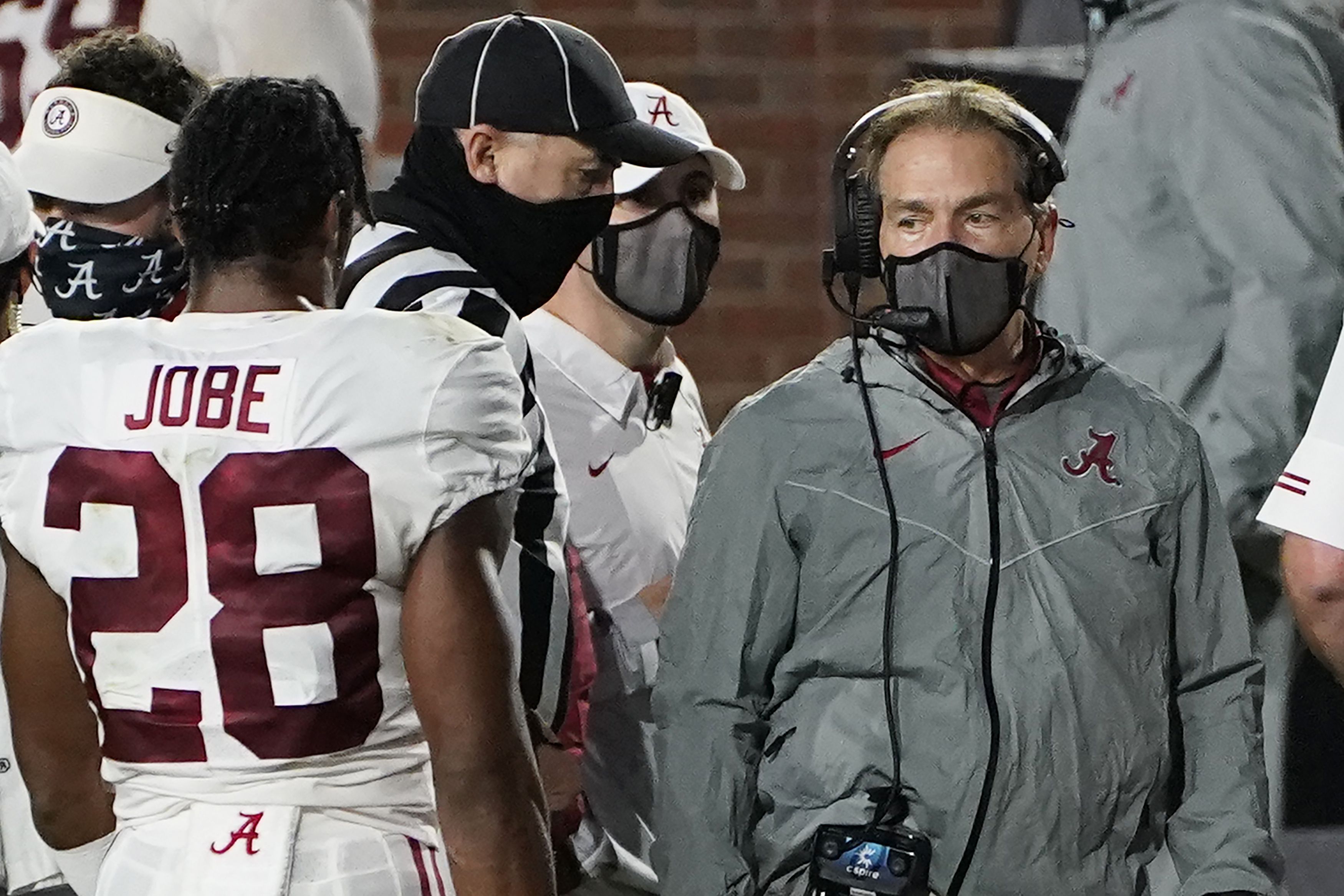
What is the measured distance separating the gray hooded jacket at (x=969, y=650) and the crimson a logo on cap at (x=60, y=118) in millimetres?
1212

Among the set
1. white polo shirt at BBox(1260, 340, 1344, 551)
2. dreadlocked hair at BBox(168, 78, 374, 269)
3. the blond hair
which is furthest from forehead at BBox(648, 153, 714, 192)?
white polo shirt at BBox(1260, 340, 1344, 551)

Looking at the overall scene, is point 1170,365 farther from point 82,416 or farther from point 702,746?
point 82,416

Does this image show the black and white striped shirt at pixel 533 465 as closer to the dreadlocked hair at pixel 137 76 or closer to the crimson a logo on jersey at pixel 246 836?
the crimson a logo on jersey at pixel 246 836

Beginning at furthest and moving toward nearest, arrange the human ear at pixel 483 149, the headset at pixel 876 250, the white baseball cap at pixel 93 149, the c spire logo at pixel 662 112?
the c spire logo at pixel 662 112 < the white baseball cap at pixel 93 149 < the human ear at pixel 483 149 < the headset at pixel 876 250

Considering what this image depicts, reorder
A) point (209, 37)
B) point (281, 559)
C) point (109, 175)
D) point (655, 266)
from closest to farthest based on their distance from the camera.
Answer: point (281, 559)
point (109, 175)
point (655, 266)
point (209, 37)

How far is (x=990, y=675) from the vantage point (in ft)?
7.13

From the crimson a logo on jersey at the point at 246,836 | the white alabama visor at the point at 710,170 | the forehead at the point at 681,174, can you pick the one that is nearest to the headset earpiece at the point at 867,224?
the white alabama visor at the point at 710,170

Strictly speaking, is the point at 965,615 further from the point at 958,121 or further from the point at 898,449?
the point at 958,121

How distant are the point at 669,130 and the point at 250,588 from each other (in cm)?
141

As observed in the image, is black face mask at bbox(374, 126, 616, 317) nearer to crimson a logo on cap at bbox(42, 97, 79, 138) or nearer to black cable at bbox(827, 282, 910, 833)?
black cable at bbox(827, 282, 910, 833)

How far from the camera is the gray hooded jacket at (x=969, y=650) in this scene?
2.16 metres

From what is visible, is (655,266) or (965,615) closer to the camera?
(965,615)

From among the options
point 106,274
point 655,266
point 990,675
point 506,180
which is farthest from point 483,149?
point 990,675

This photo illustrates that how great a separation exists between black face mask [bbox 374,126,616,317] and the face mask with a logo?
42 cm
